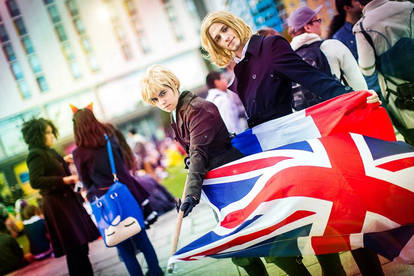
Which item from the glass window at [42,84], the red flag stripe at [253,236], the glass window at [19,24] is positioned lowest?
the red flag stripe at [253,236]

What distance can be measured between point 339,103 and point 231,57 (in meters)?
0.94

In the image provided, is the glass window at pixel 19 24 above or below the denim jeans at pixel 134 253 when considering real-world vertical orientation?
above

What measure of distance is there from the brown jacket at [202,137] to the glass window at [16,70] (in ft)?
13.3

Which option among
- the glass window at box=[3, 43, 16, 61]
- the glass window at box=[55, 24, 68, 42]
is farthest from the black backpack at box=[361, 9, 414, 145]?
the glass window at box=[55, 24, 68, 42]

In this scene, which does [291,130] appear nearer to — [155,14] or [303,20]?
[303,20]

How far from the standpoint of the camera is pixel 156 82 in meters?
2.13

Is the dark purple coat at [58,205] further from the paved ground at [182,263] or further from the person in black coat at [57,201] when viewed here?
the paved ground at [182,263]

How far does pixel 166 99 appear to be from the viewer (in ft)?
7.00

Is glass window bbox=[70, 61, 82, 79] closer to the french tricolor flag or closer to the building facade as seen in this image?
the building facade

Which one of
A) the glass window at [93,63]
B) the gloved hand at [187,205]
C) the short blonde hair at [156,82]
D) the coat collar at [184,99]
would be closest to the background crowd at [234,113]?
the coat collar at [184,99]

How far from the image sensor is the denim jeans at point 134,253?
3.08 metres

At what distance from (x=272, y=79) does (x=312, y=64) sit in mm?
904

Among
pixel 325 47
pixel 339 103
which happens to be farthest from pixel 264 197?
pixel 325 47

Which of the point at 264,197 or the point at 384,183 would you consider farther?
the point at 264,197
